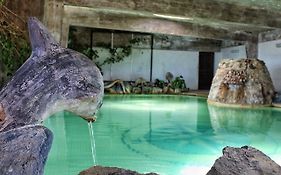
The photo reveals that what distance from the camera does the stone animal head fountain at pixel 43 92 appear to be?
1.06 meters

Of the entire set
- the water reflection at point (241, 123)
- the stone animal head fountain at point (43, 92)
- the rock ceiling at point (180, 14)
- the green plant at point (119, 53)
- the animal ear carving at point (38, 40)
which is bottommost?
the water reflection at point (241, 123)

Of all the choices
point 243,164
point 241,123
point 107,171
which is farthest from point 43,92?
point 241,123

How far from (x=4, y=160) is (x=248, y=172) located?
4.09 ft

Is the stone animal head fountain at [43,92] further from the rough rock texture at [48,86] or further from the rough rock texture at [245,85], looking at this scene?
the rough rock texture at [245,85]

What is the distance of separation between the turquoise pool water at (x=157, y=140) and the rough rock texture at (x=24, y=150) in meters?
2.17

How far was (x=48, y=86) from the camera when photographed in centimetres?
121

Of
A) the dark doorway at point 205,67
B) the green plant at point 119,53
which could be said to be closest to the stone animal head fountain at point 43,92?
the green plant at point 119,53

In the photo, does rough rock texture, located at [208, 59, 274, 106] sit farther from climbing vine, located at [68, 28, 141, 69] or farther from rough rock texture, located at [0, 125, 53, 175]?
rough rock texture, located at [0, 125, 53, 175]

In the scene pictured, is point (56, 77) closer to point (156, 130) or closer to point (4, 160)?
point (4, 160)

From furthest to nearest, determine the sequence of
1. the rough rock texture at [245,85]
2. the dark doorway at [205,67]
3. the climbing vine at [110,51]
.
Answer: the dark doorway at [205,67] < the climbing vine at [110,51] < the rough rock texture at [245,85]

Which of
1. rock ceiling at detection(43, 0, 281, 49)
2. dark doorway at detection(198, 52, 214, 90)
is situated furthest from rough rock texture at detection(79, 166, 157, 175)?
dark doorway at detection(198, 52, 214, 90)

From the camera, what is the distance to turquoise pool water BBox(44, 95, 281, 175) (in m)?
3.57

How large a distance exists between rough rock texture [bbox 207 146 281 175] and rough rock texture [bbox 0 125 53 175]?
1.06 metres

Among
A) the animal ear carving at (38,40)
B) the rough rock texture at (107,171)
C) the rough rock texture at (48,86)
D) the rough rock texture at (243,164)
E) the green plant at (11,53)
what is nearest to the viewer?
the rough rock texture at (48,86)
